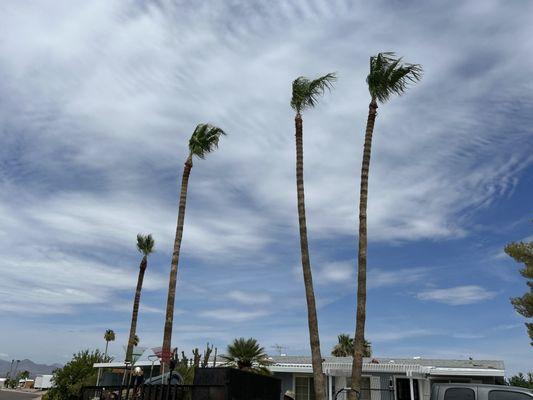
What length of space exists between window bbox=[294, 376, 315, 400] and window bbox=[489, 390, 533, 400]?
1740cm

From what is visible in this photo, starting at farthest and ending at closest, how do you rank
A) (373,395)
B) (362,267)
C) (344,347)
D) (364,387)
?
(344,347)
(364,387)
(373,395)
(362,267)

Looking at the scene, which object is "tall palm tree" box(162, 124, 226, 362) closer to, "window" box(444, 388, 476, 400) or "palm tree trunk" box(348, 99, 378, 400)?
"palm tree trunk" box(348, 99, 378, 400)

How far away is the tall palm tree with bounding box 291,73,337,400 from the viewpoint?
16734 mm

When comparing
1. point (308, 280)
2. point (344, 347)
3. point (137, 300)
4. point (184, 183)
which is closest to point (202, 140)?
point (184, 183)

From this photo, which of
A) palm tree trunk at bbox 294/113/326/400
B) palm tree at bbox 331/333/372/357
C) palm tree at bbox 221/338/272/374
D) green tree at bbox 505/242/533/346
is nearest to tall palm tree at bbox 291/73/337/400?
palm tree trunk at bbox 294/113/326/400

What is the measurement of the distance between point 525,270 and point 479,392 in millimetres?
20695

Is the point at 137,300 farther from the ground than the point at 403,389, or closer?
farther from the ground

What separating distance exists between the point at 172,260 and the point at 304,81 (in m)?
9.33

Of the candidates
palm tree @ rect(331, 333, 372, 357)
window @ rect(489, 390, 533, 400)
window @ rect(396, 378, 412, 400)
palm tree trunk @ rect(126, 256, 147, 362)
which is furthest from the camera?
palm tree @ rect(331, 333, 372, 357)

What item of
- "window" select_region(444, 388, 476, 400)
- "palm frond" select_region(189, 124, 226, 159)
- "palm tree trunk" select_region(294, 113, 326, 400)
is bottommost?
"window" select_region(444, 388, 476, 400)

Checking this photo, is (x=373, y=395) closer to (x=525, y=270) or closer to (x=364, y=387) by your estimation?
(x=364, y=387)

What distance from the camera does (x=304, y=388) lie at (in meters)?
26.5

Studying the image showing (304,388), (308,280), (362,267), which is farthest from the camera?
(304,388)

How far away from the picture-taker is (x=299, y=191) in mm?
19734
